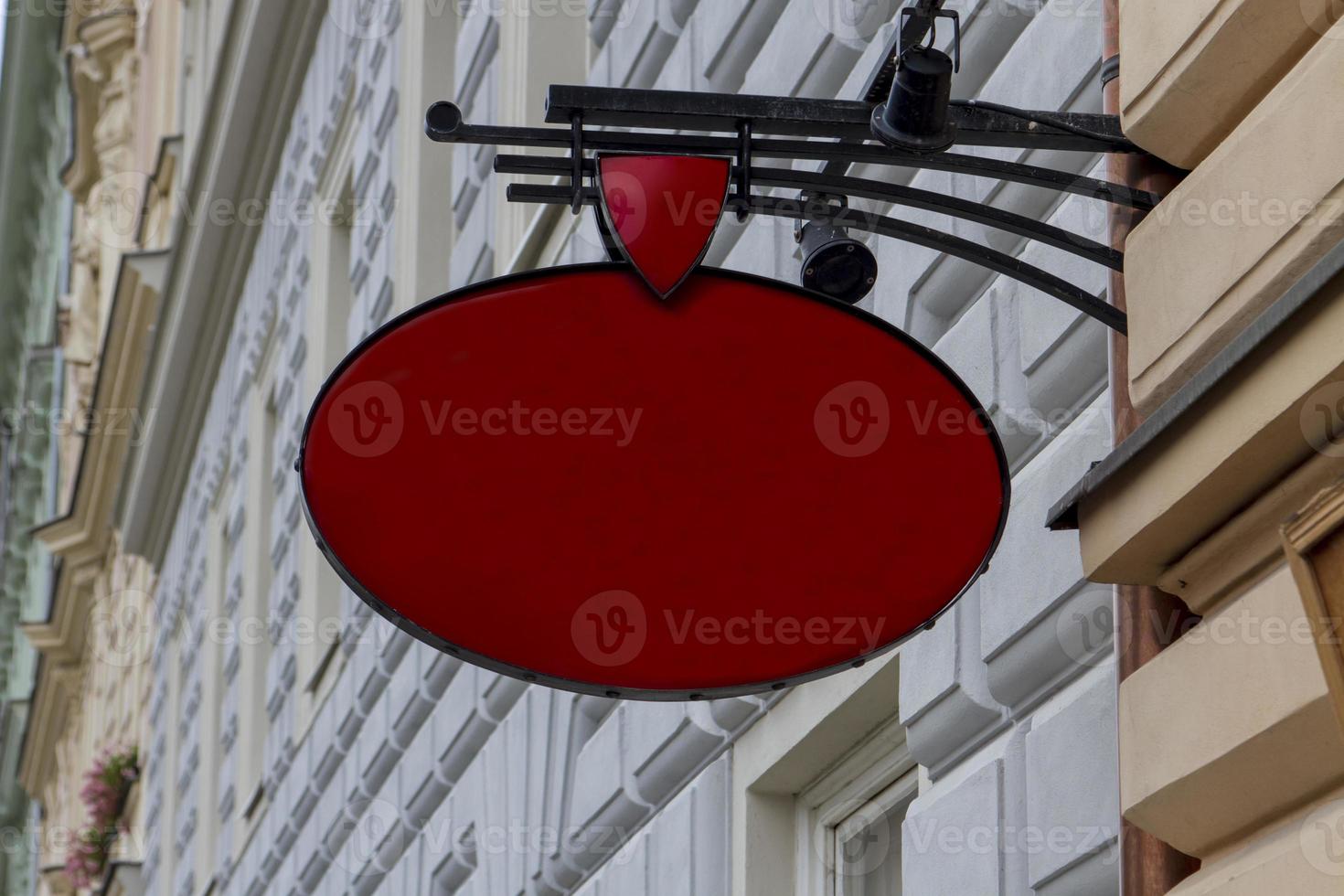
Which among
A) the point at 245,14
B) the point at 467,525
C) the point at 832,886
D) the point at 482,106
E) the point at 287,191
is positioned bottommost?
the point at 467,525

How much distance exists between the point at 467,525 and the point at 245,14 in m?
12.3

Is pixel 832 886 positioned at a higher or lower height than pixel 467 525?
higher

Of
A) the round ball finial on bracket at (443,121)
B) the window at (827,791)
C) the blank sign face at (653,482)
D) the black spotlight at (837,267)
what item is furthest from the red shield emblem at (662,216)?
the window at (827,791)

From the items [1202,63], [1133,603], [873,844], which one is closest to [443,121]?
[1202,63]

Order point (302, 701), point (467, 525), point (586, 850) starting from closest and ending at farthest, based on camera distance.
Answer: point (467, 525) < point (586, 850) < point (302, 701)

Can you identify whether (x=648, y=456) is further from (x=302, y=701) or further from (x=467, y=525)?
(x=302, y=701)

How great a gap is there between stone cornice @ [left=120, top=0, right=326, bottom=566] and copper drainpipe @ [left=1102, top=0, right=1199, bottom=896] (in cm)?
1020

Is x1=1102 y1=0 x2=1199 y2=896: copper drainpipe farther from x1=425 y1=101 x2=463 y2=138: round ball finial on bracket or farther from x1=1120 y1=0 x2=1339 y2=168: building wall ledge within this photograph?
x1=425 y1=101 x2=463 y2=138: round ball finial on bracket

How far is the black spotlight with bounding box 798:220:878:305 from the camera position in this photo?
3.57 metres

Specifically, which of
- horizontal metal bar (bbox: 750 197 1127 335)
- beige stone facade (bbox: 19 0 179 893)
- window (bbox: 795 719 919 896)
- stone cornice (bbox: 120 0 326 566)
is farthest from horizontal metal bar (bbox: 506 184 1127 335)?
beige stone facade (bbox: 19 0 179 893)

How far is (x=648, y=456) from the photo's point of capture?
328 cm

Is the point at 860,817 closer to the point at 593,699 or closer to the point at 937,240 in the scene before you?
the point at 593,699

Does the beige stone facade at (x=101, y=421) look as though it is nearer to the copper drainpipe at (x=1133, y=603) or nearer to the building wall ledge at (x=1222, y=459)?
the copper drainpipe at (x=1133, y=603)

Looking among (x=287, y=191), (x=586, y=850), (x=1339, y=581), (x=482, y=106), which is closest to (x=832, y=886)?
(x=586, y=850)
